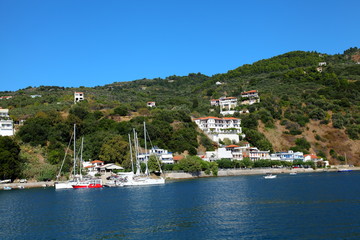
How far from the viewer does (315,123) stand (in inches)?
4264

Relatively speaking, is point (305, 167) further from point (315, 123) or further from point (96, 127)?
point (96, 127)

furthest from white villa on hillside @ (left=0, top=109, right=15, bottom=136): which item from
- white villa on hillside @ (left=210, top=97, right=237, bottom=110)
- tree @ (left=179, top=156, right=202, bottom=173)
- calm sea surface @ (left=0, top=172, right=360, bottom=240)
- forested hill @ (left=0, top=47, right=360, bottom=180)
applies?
Answer: white villa on hillside @ (left=210, top=97, right=237, bottom=110)

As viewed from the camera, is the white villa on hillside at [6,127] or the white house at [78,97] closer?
the white villa on hillside at [6,127]

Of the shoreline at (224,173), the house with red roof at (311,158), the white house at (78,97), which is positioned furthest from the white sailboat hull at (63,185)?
the white house at (78,97)

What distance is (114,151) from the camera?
76.5 metres

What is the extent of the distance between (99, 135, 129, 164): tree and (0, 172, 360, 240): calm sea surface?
2726cm

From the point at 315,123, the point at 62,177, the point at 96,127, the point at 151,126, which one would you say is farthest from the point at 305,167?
the point at 62,177

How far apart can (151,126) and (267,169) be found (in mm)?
27478

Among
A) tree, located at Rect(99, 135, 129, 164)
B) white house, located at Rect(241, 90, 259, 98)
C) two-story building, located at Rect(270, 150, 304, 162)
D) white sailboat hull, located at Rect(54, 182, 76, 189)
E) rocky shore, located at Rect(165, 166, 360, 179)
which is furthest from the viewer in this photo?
white house, located at Rect(241, 90, 259, 98)

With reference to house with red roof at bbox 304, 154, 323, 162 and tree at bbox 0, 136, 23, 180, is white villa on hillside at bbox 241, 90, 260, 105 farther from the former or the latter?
tree at bbox 0, 136, 23, 180

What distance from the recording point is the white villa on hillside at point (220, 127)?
100125mm

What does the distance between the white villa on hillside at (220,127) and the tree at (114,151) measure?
29107 millimetres

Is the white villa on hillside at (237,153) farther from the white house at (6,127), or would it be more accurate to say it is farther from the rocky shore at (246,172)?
the white house at (6,127)

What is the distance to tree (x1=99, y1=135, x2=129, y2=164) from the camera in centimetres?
7644
